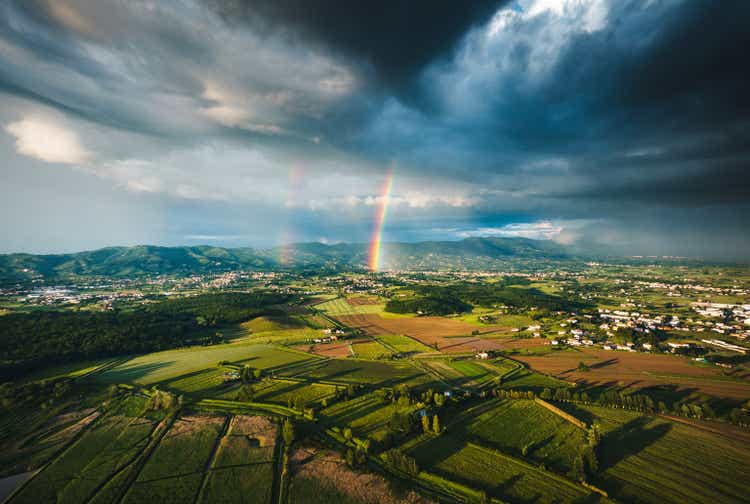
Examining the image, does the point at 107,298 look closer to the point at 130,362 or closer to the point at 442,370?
the point at 130,362

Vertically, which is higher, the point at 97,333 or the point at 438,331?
the point at 97,333

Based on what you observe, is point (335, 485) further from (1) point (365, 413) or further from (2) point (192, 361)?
(2) point (192, 361)

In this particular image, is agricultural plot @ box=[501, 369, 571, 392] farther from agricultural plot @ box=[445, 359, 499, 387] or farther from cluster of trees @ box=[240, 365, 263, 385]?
cluster of trees @ box=[240, 365, 263, 385]

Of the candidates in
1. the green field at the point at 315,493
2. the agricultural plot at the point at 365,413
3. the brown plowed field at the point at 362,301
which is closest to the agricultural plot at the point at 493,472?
the agricultural plot at the point at 365,413

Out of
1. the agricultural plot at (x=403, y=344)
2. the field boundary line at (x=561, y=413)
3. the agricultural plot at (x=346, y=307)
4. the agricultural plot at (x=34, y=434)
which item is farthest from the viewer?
the agricultural plot at (x=346, y=307)

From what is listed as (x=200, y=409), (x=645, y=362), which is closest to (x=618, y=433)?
(x=645, y=362)

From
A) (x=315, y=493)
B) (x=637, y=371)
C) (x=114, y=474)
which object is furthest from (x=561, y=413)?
(x=114, y=474)

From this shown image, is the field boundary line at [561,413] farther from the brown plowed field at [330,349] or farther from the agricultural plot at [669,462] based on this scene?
the brown plowed field at [330,349]
